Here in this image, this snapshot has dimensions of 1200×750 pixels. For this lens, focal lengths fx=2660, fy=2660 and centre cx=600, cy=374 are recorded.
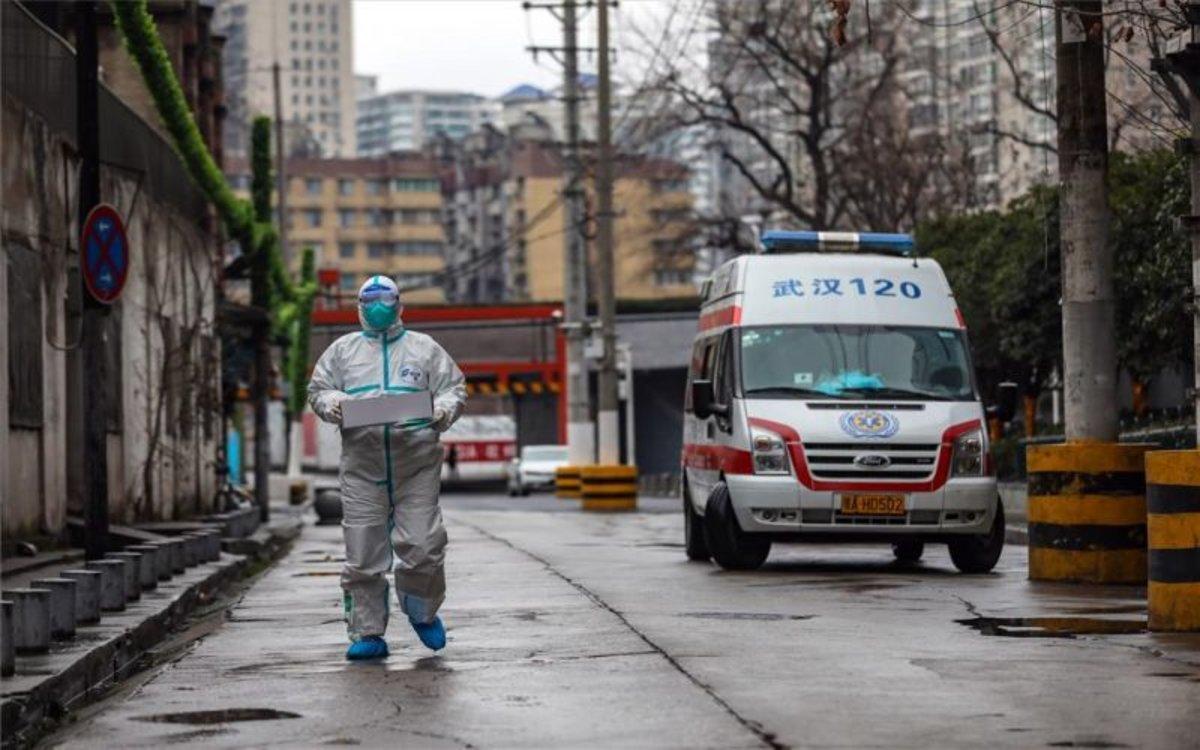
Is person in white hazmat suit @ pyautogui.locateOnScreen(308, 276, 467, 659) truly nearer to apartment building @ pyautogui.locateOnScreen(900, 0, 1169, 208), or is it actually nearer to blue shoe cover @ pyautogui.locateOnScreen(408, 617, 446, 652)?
blue shoe cover @ pyautogui.locateOnScreen(408, 617, 446, 652)

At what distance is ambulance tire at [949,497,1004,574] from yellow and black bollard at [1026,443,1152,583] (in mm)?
2187

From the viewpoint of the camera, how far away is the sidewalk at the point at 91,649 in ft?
36.4

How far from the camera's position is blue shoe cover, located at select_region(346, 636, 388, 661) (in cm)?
1328

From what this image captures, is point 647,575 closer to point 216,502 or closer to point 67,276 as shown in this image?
point 67,276

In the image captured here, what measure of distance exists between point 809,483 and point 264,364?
71.7 ft

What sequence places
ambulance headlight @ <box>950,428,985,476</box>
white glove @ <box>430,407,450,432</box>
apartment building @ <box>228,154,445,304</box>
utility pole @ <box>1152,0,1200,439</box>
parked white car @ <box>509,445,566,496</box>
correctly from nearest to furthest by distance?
white glove @ <box>430,407,450,432</box> < utility pole @ <box>1152,0,1200,439</box> < ambulance headlight @ <box>950,428,985,476</box> < parked white car @ <box>509,445,566,496</box> < apartment building @ <box>228,154,445,304</box>

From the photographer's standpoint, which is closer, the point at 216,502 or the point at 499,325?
the point at 216,502

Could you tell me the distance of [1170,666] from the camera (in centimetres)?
1211

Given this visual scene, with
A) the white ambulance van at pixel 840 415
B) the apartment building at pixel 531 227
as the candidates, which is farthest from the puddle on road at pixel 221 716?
the apartment building at pixel 531 227

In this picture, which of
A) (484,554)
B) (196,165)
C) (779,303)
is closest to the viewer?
(779,303)

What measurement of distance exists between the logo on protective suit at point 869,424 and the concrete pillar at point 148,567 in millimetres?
5334

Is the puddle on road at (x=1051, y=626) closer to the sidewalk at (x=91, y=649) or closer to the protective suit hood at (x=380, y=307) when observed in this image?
the protective suit hood at (x=380, y=307)

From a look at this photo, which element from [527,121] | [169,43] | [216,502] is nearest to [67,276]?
[216,502]

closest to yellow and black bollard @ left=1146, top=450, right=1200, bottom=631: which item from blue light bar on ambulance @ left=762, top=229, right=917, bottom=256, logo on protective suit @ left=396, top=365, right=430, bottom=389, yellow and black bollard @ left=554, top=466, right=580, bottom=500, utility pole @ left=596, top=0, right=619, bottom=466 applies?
logo on protective suit @ left=396, top=365, right=430, bottom=389
